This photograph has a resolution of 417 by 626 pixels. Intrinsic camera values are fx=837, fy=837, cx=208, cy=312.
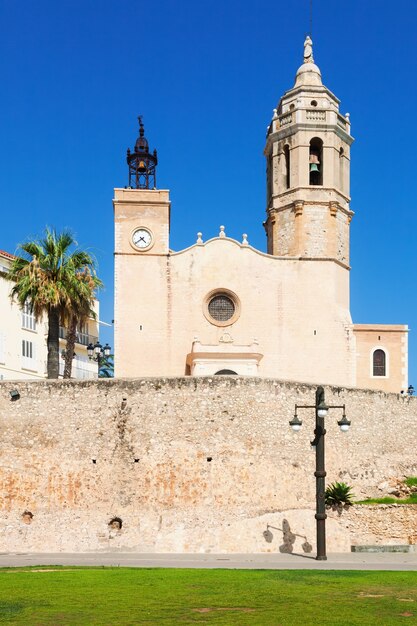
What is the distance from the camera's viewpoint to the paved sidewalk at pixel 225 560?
20.4m

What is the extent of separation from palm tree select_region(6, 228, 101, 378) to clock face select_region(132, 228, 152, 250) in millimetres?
9171

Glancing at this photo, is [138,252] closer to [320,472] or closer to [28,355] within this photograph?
[28,355]

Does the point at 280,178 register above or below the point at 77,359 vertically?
above

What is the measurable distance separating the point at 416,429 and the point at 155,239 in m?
17.0

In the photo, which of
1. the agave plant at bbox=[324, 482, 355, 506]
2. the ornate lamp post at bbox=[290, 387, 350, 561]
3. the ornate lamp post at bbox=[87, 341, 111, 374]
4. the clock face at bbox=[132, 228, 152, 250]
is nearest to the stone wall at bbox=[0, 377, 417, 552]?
the agave plant at bbox=[324, 482, 355, 506]

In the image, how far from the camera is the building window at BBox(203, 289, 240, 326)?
1640 inches

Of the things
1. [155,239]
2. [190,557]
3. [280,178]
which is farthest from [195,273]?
[190,557]

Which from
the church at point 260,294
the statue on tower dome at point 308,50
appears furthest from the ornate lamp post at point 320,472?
the statue on tower dome at point 308,50

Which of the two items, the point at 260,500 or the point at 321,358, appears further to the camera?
the point at 321,358

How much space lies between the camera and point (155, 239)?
4188 centimetres

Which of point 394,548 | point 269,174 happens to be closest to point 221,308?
point 269,174

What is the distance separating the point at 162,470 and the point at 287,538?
4387mm

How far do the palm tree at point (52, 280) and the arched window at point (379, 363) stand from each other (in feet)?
58.0

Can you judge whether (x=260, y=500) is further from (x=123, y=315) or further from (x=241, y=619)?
(x=123, y=315)
